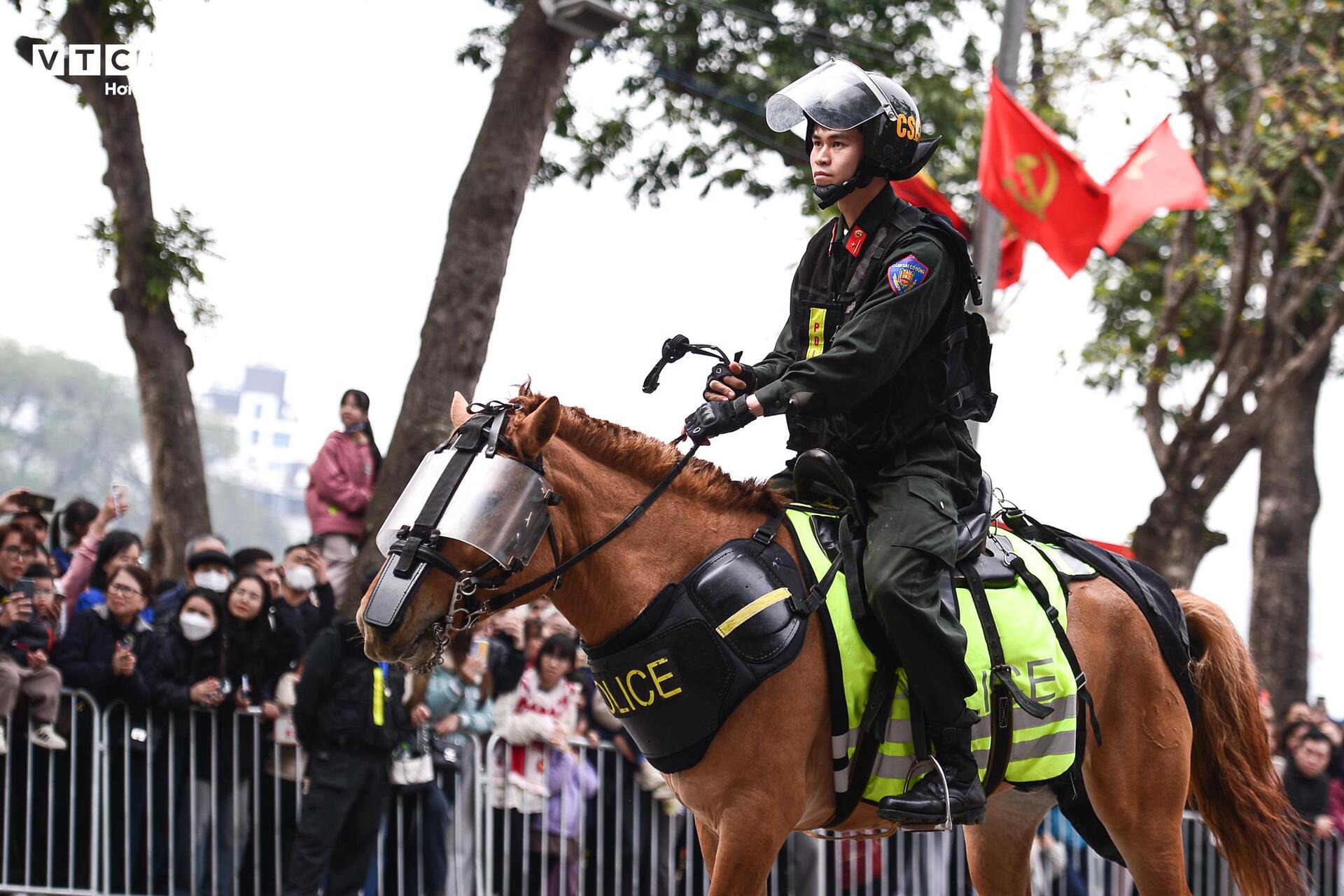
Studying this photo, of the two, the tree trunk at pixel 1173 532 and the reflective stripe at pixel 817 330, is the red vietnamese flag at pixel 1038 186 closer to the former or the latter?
the tree trunk at pixel 1173 532

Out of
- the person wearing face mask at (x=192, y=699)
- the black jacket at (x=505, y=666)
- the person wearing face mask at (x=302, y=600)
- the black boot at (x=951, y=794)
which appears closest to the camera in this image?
the black boot at (x=951, y=794)

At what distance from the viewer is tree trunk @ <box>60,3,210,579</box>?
436 inches

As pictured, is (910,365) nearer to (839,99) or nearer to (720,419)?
(720,419)

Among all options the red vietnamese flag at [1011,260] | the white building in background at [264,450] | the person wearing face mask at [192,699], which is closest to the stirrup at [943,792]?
the person wearing face mask at [192,699]

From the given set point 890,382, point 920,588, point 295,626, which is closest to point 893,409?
point 890,382

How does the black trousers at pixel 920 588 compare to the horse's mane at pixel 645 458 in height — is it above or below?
below

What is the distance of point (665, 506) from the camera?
4.69 m

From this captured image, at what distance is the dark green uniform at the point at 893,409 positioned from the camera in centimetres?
455

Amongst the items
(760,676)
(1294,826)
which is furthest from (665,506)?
(1294,826)

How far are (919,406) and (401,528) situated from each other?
179cm

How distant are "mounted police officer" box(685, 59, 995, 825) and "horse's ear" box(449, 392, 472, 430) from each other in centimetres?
69

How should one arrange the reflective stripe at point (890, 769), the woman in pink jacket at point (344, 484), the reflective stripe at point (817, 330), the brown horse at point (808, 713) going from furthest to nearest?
the woman in pink jacket at point (344, 484), the reflective stripe at point (817, 330), the reflective stripe at point (890, 769), the brown horse at point (808, 713)

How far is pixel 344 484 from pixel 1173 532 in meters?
9.04

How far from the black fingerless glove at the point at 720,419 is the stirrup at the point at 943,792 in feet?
4.16
